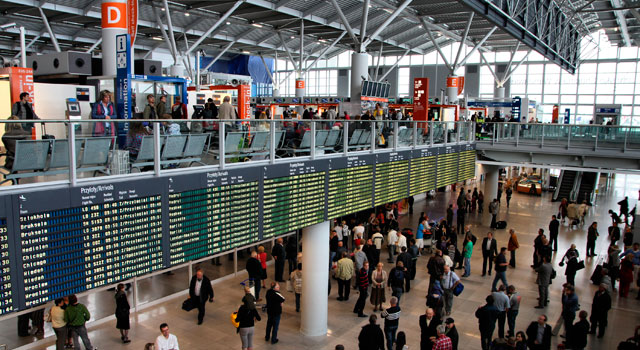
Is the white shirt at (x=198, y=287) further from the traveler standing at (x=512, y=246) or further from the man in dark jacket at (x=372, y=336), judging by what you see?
the traveler standing at (x=512, y=246)

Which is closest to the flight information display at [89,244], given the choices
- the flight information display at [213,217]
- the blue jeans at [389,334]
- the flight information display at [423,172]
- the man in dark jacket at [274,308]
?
the flight information display at [213,217]

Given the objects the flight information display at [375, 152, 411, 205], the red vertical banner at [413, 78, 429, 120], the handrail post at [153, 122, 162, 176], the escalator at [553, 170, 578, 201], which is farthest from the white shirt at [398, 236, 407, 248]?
the escalator at [553, 170, 578, 201]

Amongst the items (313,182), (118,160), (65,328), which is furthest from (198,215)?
(65,328)

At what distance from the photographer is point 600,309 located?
1190 centimetres

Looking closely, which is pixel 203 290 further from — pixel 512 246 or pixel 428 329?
pixel 512 246

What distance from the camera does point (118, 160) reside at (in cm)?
652

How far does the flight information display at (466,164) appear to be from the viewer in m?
17.6

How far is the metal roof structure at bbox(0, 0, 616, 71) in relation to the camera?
28578 millimetres

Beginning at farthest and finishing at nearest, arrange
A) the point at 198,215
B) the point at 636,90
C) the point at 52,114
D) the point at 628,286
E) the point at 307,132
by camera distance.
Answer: the point at 636,90 → the point at 628,286 → the point at 52,114 → the point at 307,132 → the point at 198,215

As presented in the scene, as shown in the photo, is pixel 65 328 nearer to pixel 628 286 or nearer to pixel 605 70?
pixel 628 286

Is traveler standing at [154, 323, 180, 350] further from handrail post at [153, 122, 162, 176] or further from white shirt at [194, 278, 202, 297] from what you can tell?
white shirt at [194, 278, 202, 297]

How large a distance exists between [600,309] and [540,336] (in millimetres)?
2961

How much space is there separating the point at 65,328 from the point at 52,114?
646cm

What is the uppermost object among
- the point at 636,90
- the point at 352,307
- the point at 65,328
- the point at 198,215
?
the point at 636,90
